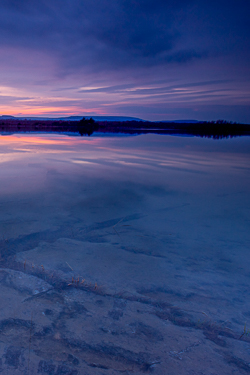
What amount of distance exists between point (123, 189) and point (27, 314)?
140 inches

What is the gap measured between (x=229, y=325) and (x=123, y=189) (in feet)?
11.8

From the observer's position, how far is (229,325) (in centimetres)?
169

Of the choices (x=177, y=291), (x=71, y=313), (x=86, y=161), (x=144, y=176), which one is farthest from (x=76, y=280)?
(x=86, y=161)

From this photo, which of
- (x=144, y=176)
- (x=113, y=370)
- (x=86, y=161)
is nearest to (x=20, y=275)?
(x=113, y=370)

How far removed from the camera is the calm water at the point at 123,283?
1.41 metres

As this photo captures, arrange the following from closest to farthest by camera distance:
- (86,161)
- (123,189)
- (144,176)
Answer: (123,189)
(144,176)
(86,161)

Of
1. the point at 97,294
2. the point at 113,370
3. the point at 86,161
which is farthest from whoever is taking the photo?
the point at 86,161

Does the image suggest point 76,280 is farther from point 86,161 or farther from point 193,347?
point 86,161

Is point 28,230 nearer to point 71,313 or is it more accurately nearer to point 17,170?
point 71,313

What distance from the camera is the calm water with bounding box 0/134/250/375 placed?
1.41 metres

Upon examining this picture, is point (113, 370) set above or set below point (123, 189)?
below

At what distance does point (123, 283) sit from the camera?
210 cm

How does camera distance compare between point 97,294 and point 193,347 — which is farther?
point 97,294

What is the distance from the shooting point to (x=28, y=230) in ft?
10.0
